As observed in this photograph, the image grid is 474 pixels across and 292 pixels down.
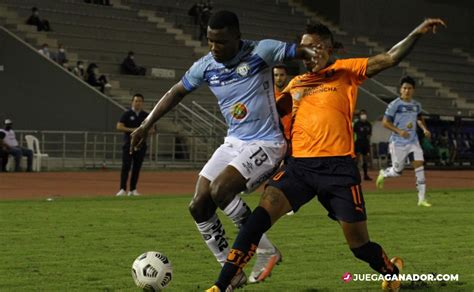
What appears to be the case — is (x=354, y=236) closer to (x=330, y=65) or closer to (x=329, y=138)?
(x=329, y=138)

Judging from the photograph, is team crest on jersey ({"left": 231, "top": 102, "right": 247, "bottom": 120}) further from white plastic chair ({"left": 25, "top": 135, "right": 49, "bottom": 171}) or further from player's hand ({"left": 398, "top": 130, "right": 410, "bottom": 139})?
white plastic chair ({"left": 25, "top": 135, "right": 49, "bottom": 171})

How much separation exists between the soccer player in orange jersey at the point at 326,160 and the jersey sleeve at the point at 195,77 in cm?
93

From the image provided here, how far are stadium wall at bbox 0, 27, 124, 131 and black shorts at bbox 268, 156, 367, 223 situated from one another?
28.9 m

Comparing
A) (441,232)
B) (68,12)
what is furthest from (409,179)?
(441,232)

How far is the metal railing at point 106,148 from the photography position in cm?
3531

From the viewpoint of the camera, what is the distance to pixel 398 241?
13.2 meters

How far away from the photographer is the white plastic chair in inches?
1336

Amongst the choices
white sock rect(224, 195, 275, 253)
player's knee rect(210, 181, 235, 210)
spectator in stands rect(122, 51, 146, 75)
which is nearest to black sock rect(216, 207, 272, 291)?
player's knee rect(210, 181, 235, 210)

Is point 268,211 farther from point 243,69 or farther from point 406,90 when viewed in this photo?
point 406,90

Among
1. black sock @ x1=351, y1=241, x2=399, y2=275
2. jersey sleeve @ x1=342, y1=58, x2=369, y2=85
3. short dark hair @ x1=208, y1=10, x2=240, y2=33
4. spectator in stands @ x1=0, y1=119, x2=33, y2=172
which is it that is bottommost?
spectator in stands @ x1=0, y1=119, x2=33, y2=172

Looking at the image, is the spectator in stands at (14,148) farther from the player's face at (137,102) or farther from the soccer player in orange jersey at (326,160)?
the soccer player in orange jersey at (326,160)

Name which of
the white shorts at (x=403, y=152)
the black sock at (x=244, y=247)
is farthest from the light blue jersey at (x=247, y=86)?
the white shorts at (x=403, y=152)

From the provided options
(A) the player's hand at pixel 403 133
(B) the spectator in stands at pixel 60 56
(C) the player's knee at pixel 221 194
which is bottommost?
(B) the spectator in stands at pixel 60 56

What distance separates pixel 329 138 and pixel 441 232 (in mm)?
6344
